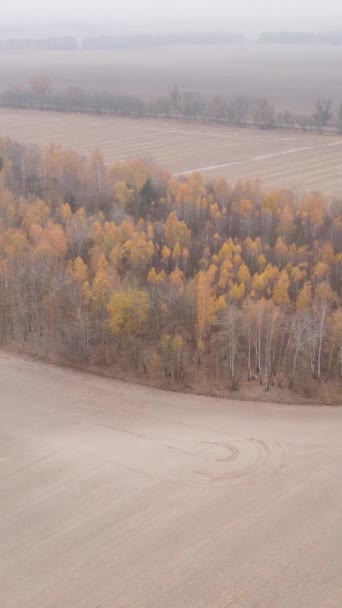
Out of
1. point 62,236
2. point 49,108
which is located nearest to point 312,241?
point 62,236

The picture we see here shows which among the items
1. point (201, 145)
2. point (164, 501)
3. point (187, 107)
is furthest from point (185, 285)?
point (187, 107)

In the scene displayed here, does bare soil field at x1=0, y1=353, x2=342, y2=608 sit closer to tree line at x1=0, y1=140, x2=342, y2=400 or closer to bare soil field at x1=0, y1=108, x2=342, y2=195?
tree line at x1=0, y1=140, x2=342, y2=400

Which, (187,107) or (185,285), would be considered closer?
(185,285)

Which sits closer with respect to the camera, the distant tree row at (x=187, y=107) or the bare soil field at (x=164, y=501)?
the bare soil field at (x=164, y=501)

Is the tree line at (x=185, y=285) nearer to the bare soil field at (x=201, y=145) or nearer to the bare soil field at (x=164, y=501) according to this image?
the bare soil field at (x=164, y=501)

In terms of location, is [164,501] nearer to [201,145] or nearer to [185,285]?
[185,285]

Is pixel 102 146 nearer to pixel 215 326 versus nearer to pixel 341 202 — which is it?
pixel 341 202

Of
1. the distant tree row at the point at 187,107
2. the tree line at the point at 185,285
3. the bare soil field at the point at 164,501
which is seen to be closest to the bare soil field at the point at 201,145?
the distant tree row at the point at 187,107
